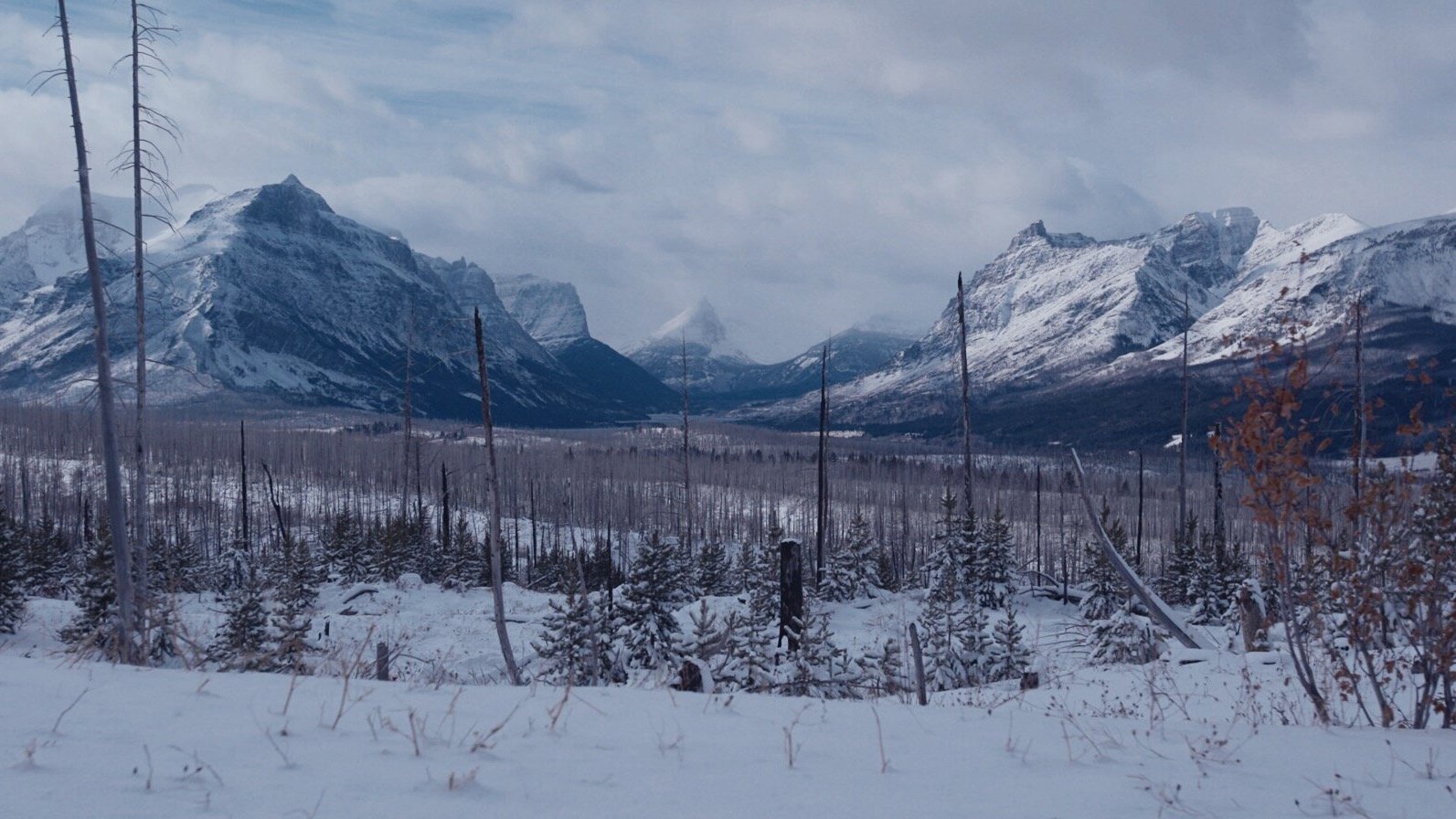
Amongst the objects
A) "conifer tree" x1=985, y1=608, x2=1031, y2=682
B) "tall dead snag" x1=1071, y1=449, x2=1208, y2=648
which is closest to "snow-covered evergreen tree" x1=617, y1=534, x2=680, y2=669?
"conifer tree" x1=985, y1=608, x2=1031, y2=682

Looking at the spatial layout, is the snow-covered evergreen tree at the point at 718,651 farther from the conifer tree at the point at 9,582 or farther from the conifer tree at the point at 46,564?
the conifer tree at the point at 46,564

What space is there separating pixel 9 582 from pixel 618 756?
3177 cm

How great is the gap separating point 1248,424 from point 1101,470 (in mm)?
117771

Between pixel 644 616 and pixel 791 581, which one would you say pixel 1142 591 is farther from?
pixel 644 616

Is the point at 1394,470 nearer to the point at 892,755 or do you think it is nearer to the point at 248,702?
the point at 892,755

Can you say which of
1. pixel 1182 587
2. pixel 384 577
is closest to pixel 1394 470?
Result: pixel 1182 587

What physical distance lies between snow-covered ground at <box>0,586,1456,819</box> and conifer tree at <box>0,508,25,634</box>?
86.4 ft

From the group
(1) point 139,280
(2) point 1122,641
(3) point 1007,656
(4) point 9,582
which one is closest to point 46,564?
(4) point 9,582

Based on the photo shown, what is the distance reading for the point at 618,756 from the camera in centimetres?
425

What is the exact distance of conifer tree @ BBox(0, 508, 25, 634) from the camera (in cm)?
2631

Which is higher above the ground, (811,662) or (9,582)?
(811,662)

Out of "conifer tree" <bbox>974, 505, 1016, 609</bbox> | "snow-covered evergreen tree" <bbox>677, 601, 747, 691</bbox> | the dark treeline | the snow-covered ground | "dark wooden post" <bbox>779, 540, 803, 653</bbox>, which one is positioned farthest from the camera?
the dark treeline

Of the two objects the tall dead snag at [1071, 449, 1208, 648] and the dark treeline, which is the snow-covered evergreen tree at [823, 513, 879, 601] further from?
the tall dead snag at [1071, 449, 1208, 648]

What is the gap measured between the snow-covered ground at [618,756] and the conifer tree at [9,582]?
2634 cm
